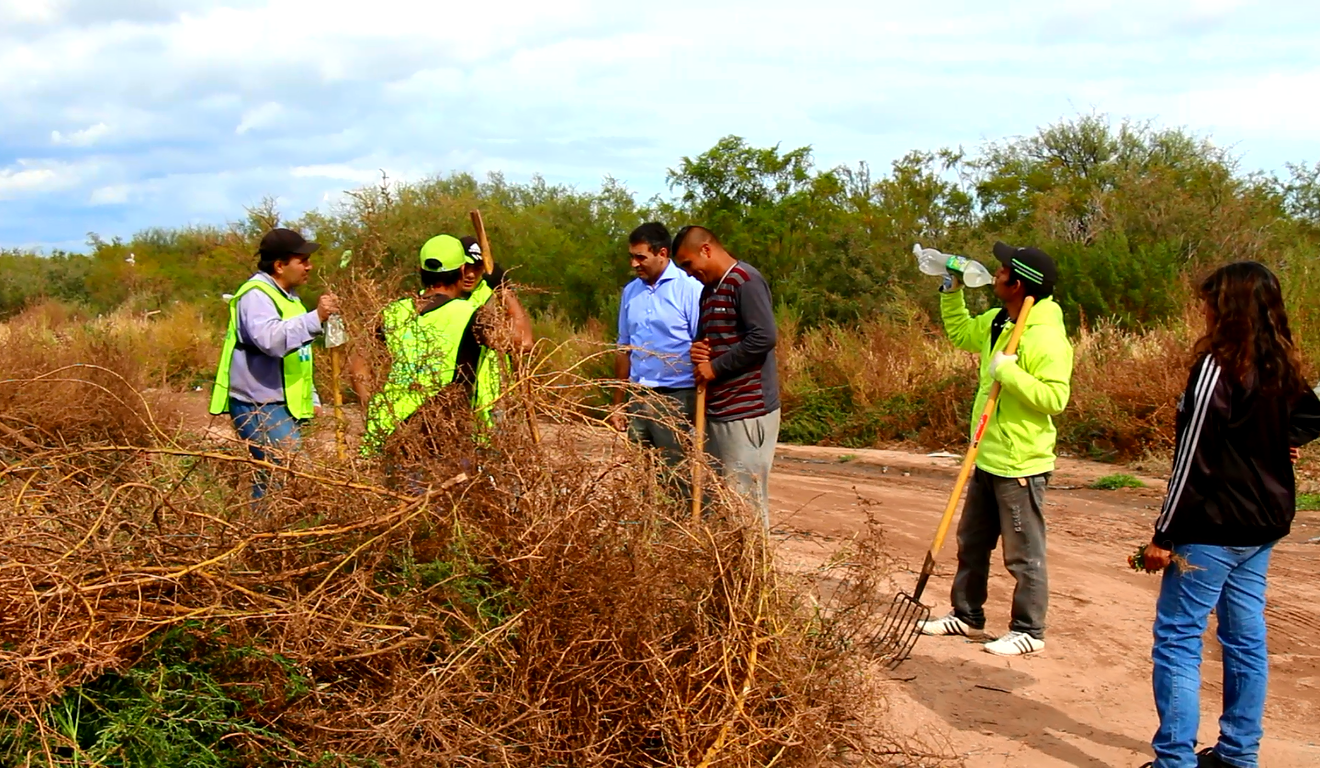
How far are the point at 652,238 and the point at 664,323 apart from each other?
483 mm

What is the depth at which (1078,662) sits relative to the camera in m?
5.51

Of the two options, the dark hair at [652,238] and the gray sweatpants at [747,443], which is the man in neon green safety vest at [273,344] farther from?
the gray sweatpants at [747,443]

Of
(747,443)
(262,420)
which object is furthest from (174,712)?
(747,443)

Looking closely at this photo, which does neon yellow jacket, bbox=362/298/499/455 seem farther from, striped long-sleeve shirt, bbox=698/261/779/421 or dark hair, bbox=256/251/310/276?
dark hair, bbox=256/251/310/276

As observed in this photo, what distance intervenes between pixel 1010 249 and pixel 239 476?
3570 millimetres

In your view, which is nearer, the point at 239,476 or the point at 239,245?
the point at 239,476

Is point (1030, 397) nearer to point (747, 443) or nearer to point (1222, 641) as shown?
point (747, 443)

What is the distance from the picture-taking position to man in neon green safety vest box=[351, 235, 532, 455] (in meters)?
4.01

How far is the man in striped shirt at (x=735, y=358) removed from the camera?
18.3 feet

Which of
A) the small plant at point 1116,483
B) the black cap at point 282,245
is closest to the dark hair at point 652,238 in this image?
the black cap at point 282,245

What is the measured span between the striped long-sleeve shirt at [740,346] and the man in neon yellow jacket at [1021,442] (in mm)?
1034

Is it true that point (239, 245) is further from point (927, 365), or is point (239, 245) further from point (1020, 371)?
point (927, 365)

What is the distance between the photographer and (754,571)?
367cm

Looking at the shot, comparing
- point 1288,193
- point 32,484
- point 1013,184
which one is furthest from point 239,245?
point 1288,193
